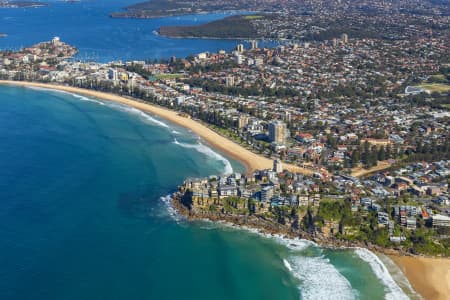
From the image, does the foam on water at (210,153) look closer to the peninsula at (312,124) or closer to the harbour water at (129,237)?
the harbour water at (129,237)

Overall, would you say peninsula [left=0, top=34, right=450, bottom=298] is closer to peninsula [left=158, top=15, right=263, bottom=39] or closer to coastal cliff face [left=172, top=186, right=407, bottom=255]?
coastal cliff face [left=172, top=186, right=407, bottom=255]

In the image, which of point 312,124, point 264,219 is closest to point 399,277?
point 264,219

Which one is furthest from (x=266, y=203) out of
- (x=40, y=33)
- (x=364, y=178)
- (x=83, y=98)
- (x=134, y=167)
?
(x=40, y=33)

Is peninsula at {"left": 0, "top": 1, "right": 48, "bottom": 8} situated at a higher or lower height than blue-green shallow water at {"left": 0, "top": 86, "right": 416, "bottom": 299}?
higher

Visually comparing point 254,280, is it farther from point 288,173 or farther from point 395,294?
point 288,173

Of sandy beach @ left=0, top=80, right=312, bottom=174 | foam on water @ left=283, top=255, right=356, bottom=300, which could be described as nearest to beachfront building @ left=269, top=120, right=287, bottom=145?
sandy beach @ left=0, top=80, right=312, bottom=174

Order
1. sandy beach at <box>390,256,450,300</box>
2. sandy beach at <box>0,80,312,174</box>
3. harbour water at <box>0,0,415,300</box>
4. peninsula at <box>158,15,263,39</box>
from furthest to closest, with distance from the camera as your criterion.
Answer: peninsula at <box>158,15,263,39</box>
sandy beach at <box>0,80,312,174</box>
sandy beach at <box>390,256,450,300</box>
harbour water at <box>0,0,415,300</box>

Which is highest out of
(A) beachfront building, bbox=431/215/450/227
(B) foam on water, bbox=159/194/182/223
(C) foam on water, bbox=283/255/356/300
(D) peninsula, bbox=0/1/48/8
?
(D) peninsula, bbox=0/1/48/8
